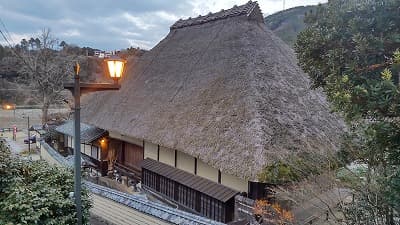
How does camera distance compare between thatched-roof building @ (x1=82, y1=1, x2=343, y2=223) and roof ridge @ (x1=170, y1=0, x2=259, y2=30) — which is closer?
thatched-roof building @ (x1=82, y1=1, x2=343, y2=223)

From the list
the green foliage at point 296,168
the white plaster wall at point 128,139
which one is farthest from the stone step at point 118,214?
the white plaster wall at point 128,139

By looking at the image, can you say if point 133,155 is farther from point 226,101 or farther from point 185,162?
point 226,101

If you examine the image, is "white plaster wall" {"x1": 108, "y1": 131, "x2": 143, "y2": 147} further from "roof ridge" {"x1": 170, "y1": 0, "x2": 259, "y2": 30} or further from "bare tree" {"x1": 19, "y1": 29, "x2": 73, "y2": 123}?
"bare tree" {"x1": 19, "y1": 29, "x2": 73, "y2": 123}

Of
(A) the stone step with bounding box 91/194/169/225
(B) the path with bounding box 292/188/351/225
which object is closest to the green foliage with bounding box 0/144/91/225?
(A) the stone step with bounding box 91/194/169/225

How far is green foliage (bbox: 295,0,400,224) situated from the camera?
365 cm

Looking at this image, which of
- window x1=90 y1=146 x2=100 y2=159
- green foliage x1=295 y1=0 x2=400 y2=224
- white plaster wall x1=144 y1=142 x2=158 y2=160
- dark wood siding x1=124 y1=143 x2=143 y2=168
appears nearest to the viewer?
green foliage x1=295 y1=0 x2=400 y2=224

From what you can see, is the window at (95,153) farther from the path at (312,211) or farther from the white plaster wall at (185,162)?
the path at (312,211)

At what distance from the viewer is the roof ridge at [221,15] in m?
12.9

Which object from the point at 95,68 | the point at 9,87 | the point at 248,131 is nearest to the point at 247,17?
the point at 248,131

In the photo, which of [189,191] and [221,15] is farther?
[221,15]

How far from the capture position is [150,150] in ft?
39.9

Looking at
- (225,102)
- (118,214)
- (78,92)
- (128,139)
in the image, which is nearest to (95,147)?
(128,139)

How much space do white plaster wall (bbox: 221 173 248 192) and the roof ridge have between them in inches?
282

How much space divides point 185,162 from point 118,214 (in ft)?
11.0
